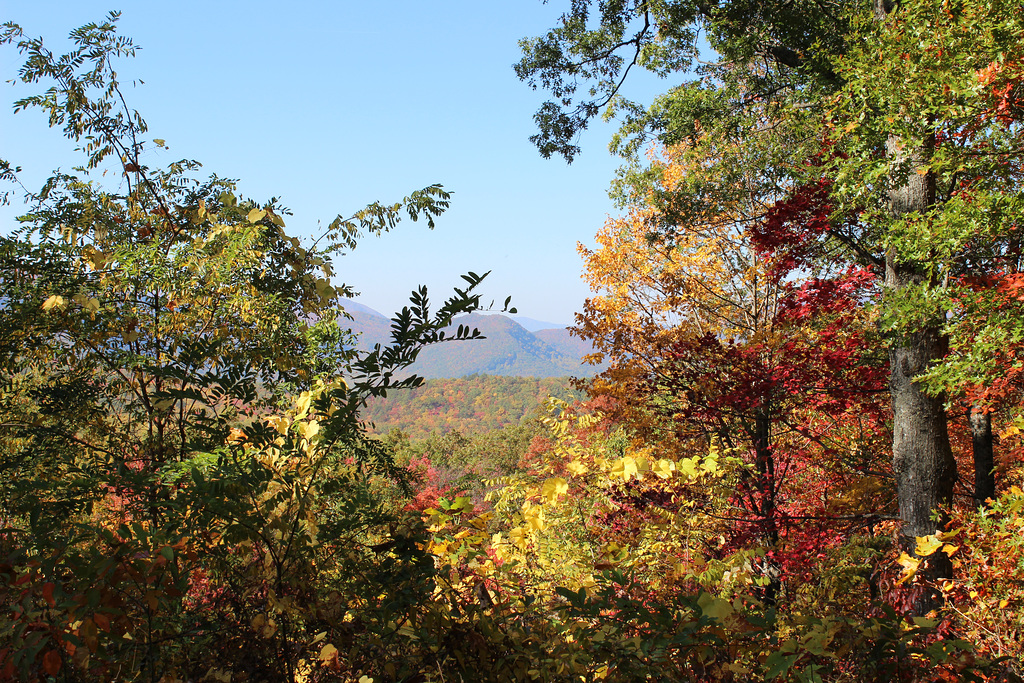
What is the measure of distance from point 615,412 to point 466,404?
136848 mm

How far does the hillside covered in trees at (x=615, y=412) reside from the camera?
1.63 m

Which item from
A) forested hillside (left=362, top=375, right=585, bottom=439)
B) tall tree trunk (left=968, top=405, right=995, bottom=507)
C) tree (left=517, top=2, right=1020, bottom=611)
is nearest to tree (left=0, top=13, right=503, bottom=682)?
tree (left=517, top=2, right=1020, bottom=611)

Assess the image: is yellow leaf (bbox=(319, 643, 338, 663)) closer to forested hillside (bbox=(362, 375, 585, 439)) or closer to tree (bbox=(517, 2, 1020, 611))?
tree (bbox=(517, 2, 1020, 611))

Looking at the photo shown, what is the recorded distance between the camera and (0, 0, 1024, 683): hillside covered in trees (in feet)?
5.35

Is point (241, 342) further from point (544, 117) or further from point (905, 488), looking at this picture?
point (544, 117)

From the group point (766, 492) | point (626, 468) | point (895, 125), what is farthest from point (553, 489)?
point (766, 492)

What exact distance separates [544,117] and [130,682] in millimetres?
8503

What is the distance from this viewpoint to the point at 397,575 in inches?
63.9

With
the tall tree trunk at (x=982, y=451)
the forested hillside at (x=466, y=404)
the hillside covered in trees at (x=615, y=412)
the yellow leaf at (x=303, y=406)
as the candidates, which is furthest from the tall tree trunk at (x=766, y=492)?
the forested hillside at (x=466, y=404)

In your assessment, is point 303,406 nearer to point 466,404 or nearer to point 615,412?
point 615,412

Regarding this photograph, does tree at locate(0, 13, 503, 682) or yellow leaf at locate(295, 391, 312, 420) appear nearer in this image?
tree at locate(0, 13, 503, 682)

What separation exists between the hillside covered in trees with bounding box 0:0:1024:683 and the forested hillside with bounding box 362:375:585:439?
114969 mm

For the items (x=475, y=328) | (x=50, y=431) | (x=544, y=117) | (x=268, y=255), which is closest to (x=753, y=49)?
(x=544, y=117)

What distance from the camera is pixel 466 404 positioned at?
14462cm
